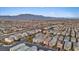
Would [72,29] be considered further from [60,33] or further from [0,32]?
[0,32]

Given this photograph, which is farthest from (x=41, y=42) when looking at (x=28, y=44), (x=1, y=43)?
(x=1, y=43)

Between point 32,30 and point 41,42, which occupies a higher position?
point 32,30

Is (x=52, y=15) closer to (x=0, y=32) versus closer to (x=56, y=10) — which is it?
(x=56, y=10)

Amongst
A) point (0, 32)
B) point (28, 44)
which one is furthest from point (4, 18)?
point (28, 44)

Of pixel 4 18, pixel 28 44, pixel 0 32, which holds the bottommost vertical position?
pixel 28 44
